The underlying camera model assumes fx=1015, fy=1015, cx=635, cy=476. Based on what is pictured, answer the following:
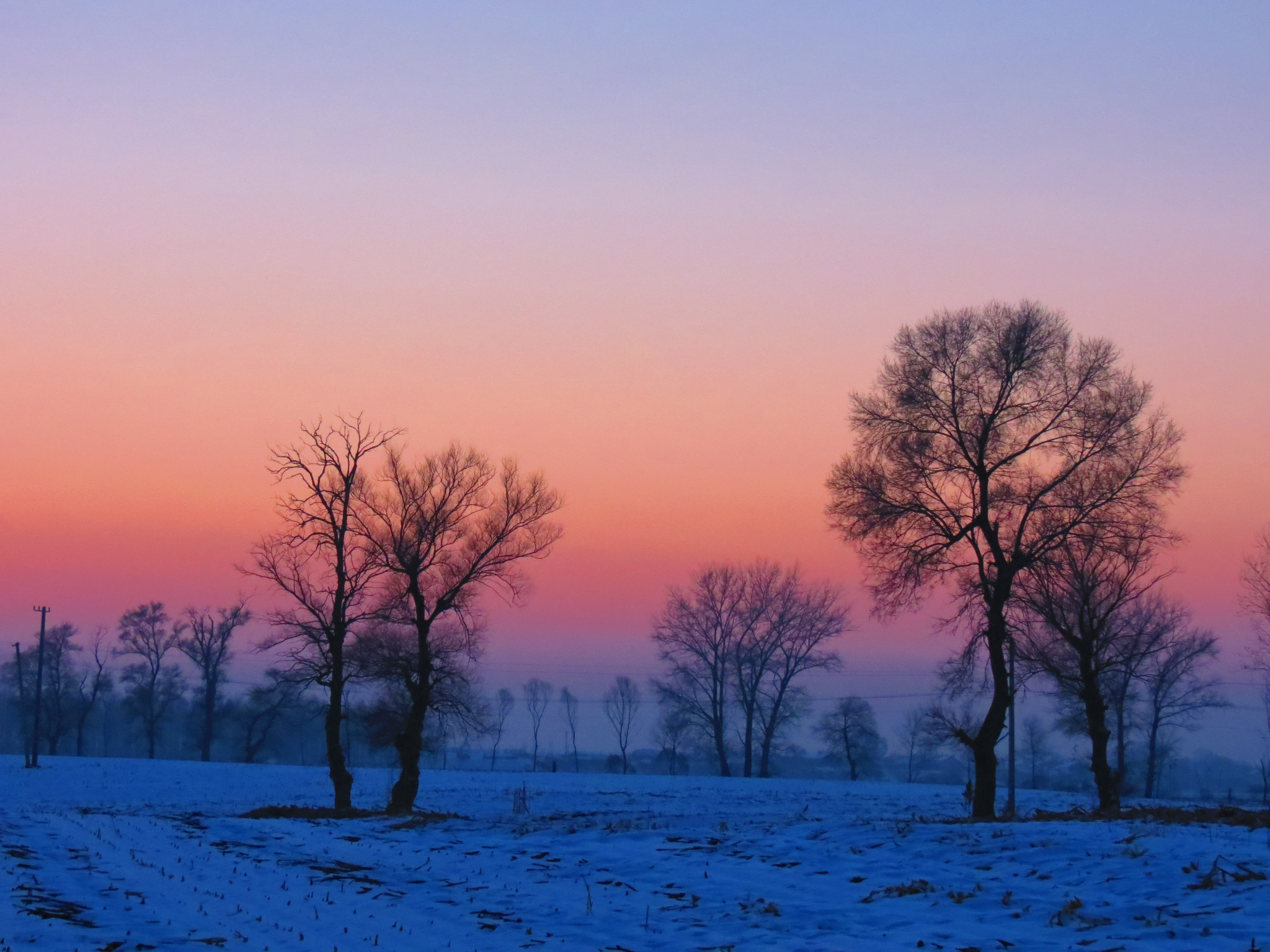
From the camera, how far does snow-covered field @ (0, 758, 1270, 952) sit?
451 inches

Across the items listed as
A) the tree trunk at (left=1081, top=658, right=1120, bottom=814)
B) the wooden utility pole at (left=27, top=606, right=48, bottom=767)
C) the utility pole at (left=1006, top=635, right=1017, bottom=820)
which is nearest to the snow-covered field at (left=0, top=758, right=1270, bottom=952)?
the utility pole at (left=1006, top=635, right=1017, bottom=820)

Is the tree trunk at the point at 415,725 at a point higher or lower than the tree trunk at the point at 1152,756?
higher

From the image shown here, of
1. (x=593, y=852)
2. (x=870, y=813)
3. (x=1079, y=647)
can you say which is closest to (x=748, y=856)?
(x=593, y=852)

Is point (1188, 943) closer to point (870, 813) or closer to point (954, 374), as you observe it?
point (954, 374)

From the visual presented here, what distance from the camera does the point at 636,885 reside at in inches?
619

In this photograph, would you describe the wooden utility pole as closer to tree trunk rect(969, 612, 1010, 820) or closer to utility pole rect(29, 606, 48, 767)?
utility pole rect(29, 606, 48, 767)

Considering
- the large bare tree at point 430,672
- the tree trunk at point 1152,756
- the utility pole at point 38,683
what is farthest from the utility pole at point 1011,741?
the utility pole at point 38,683

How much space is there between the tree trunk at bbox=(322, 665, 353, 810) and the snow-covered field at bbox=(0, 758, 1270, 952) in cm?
708

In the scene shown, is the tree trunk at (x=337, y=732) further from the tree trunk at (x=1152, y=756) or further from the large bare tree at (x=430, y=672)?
the tree trunk at (x=1152, y=756)

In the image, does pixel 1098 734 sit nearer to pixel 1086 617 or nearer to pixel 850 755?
pixel 1086 617

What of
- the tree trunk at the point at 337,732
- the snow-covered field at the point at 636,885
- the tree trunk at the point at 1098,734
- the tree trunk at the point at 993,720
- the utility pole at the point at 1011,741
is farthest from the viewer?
the tree trunk at the point at 337,732

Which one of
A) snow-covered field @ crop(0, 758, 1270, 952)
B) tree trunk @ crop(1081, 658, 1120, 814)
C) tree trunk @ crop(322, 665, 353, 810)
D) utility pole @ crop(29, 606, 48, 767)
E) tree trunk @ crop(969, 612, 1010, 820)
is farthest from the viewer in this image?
utility pole @ crop(29, 606, 48, 767)

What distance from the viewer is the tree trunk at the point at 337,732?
3238 cm

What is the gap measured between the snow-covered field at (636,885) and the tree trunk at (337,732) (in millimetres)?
7080
